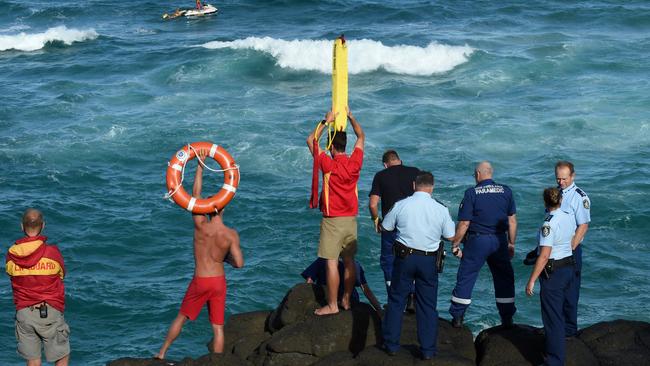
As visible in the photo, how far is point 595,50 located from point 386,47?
338 inches

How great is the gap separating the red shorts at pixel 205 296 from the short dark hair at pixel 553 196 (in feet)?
12.4

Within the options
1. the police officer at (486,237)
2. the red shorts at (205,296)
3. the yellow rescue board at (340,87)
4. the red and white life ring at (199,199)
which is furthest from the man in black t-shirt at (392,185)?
the red shorts at (205,296)

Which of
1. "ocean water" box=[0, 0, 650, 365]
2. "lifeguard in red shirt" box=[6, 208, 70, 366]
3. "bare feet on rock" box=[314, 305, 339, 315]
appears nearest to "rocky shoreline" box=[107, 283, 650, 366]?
"bare feet on rock" box=[314, 305, 339, 315]

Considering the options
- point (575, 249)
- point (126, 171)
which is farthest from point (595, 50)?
point (575, 249)

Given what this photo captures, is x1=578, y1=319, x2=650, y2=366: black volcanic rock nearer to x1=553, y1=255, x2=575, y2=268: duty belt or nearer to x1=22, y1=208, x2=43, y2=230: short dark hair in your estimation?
x1=553, y1=255, x2=575, y2=268: duty belt

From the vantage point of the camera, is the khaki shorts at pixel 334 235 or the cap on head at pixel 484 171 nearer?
the cap on head at pixel 484 171

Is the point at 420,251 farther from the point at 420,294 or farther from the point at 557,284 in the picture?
the point at 557,284

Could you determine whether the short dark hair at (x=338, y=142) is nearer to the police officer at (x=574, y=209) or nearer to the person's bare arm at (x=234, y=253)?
the person's bare arm at (x=234, y=253)

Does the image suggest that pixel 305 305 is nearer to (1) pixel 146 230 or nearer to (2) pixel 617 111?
(1) pixel 146 230

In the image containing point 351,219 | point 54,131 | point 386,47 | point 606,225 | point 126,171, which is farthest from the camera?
point 386,47

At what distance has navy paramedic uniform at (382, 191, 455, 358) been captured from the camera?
35.8 ft

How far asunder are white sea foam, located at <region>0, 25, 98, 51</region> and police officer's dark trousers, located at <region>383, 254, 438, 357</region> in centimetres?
3800

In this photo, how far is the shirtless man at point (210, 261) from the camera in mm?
11234

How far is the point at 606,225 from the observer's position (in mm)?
23094
